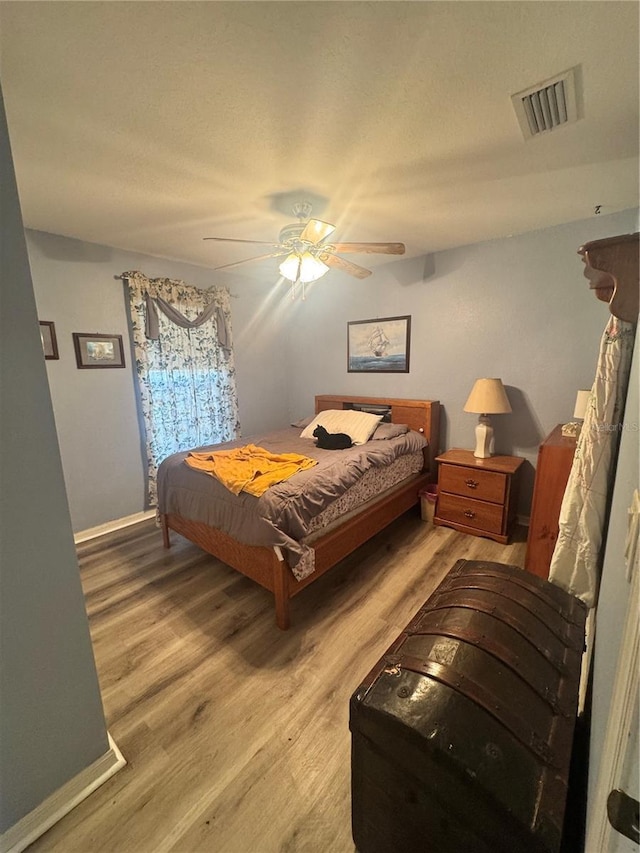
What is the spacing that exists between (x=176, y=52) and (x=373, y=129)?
781 millimetres

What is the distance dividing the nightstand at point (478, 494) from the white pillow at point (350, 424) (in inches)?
26.1

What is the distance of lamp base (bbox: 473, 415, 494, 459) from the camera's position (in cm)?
287

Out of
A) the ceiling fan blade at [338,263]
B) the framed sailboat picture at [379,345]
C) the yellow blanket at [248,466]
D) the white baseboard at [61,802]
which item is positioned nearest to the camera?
the white baseboard at [61,802]

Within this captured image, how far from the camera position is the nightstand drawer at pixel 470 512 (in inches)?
106

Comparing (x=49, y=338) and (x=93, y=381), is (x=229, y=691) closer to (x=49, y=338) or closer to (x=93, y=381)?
(x=93, y=381)

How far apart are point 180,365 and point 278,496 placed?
2.18 metres

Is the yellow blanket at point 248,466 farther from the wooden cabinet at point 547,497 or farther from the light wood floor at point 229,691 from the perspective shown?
the wooden cabinet at point 547,497

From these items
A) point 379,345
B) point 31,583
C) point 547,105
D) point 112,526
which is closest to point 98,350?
point 112,526

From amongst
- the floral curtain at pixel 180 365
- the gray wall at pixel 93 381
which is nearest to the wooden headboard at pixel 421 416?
the floral curtain at pixel 180 365

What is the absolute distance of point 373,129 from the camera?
146cm

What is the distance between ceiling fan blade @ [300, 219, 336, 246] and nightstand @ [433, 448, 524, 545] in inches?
76.2

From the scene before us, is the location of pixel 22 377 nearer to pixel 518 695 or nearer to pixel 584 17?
pixel 518 695

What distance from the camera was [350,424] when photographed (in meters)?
3.26

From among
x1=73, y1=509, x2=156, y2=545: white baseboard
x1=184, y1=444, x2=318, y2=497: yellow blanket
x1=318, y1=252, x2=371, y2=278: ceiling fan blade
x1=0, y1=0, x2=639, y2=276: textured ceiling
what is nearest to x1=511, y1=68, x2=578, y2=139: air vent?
x1=0, y1=0, x2=639, y2=276: textured ceiling
